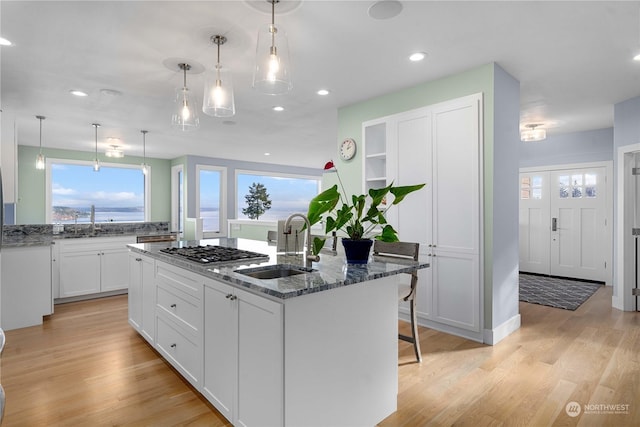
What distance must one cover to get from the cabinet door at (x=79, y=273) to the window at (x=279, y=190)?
420 centimetres

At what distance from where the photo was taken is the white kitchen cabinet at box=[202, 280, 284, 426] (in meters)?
1.66

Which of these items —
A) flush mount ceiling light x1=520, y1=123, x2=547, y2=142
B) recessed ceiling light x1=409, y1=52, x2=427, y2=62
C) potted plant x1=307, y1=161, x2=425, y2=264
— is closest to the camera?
potted plant x1=307, y1=161, x2=425, y2=264

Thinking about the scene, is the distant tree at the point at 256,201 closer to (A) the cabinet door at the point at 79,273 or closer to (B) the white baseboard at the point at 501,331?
(A) the cabinet door at the point at 79,273

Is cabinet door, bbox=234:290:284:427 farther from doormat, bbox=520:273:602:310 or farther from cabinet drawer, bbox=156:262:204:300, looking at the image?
doormat, bbox=520:273:602:310

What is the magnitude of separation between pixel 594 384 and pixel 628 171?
10.2 ft

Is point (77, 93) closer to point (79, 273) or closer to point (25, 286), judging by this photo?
point (25, 286)

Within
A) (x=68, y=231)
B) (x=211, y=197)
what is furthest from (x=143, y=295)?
(x=211, y=197)

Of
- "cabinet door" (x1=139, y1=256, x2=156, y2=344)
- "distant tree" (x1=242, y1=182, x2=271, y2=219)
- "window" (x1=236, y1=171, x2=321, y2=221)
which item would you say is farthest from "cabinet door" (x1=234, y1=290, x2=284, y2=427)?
"distant tree" (x1=242, y1=182, x2=271, y2=219)

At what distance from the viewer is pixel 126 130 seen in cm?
573

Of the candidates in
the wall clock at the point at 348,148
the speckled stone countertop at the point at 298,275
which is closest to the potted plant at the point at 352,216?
the speckled stone countertop at the point at 298,275

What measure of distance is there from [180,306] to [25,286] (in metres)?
2.66

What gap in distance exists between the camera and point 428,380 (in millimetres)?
2600

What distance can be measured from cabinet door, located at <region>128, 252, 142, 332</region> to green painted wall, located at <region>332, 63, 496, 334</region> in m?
2.55

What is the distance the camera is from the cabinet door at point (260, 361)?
1633 millimetres
